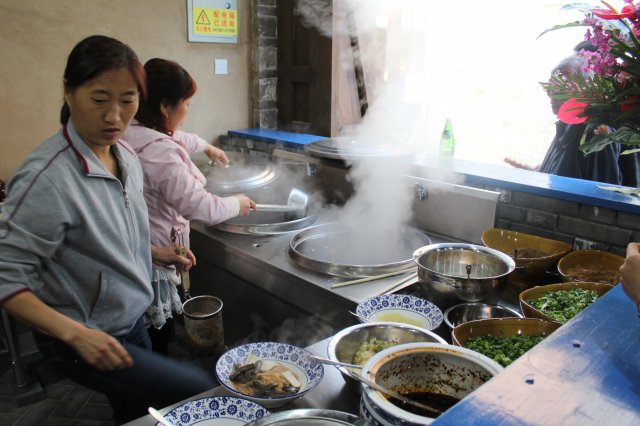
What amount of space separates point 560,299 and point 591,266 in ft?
1.50

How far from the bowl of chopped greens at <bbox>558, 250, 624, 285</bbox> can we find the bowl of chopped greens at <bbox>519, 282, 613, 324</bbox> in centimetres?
14

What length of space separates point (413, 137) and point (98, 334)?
10.8 feet

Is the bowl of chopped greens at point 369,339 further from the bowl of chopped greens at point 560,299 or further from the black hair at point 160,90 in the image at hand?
the black hair at point 160,90

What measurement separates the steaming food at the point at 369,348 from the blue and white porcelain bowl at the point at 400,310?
0.74 ft

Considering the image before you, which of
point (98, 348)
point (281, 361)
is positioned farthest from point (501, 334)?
point (98, 348)

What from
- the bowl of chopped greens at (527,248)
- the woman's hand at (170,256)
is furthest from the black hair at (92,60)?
the bowl of chopped greens at (527,248)

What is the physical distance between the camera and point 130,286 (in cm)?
179

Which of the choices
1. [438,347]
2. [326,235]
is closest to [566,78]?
[438,347]

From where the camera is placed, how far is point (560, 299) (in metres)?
2.01

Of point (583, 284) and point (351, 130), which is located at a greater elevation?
point (351, 130)

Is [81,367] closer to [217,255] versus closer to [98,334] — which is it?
[98,334]

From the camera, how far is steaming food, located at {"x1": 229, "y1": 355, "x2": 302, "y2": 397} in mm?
1565

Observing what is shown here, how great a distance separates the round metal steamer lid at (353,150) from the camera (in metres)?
3.08

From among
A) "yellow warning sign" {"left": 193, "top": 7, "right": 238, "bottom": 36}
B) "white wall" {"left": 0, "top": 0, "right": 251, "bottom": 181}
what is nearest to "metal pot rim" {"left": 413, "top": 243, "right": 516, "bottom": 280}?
"white wall" {"left": 0, "top": 0, "right": 251, "bottom": 181}
